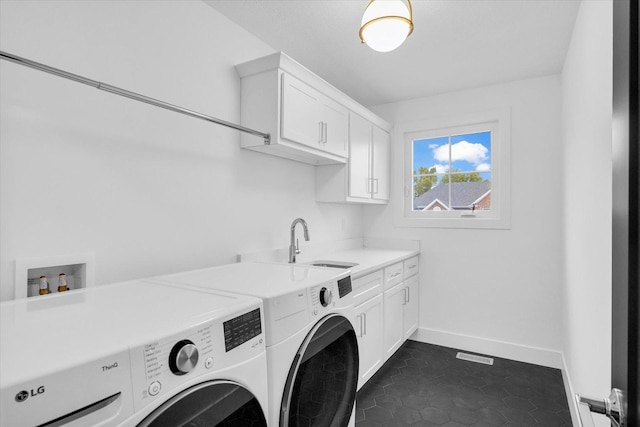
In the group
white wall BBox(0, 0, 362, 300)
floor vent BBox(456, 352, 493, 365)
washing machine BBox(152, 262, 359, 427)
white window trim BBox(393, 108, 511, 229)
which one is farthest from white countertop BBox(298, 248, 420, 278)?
floor vent BBox(456, 352, 493, 365)

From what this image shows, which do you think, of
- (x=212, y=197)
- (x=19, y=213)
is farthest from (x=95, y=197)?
(x=212, y=197)

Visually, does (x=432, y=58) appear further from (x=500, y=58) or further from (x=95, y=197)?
(x=95, y=197)

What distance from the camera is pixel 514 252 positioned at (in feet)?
9.82

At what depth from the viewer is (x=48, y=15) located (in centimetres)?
127

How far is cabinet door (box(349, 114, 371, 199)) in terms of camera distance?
9.16ft

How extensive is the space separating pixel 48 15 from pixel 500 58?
2.71 metres

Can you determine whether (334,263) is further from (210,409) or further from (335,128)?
(210,409)

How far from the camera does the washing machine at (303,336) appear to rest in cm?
117

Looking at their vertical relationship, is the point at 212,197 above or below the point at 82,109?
below

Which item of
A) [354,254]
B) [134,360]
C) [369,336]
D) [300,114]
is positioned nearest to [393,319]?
[369,336]

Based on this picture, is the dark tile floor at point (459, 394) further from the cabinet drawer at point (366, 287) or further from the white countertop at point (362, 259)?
the white countertop at point (362, 259)

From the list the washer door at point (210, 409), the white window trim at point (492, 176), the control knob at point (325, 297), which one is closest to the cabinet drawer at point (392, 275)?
the white window trim at point (492, 176)

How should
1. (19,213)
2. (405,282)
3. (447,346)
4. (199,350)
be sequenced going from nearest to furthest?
(199,350), (19,213), (405,282), (447,346)

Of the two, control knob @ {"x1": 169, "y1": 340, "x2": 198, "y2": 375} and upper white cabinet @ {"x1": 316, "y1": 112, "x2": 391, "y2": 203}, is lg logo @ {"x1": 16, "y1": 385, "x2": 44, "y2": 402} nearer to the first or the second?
control knob @ {"x1": 169, "y1": 340, "x2": 198, "y2": 375}
